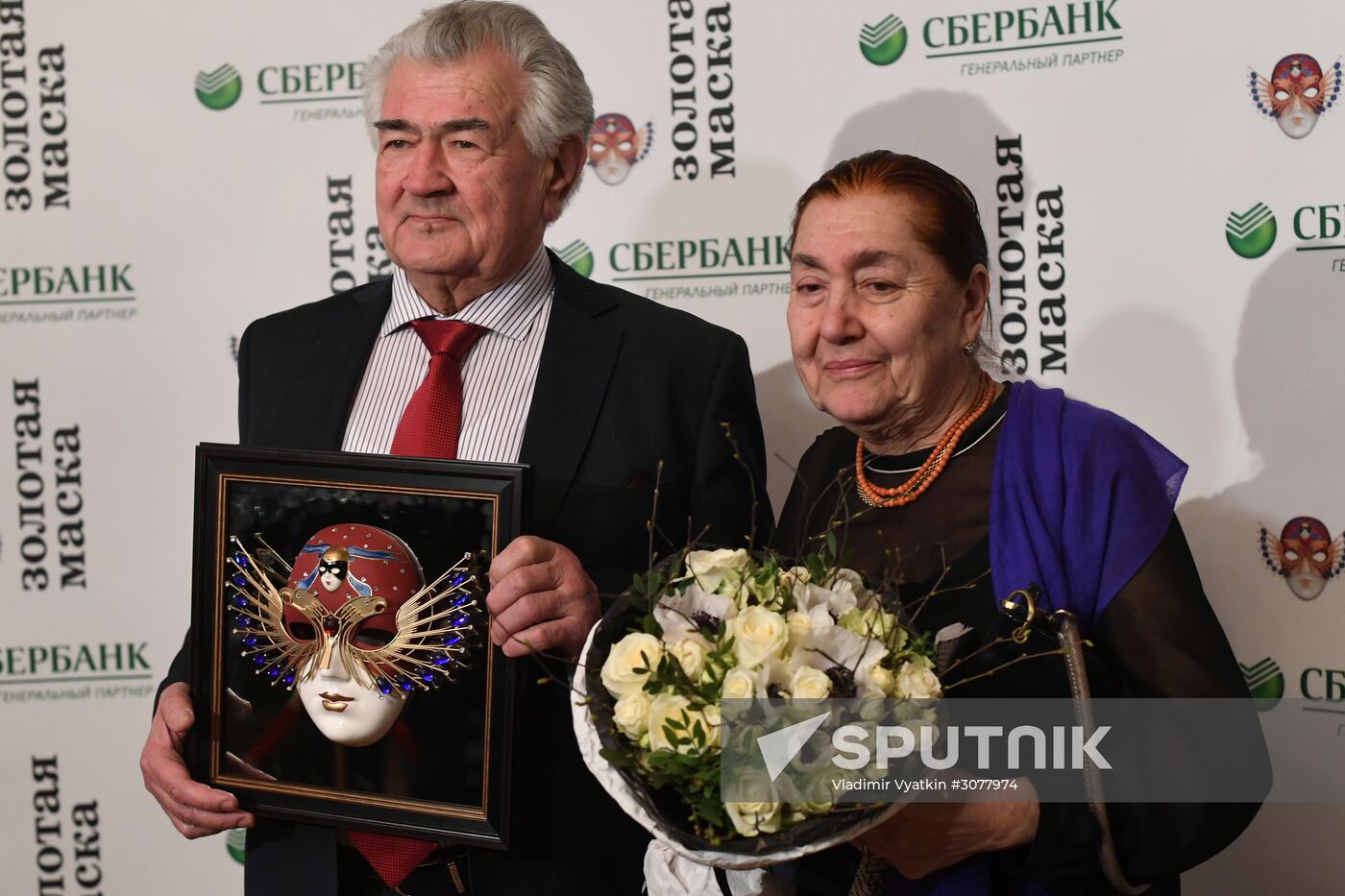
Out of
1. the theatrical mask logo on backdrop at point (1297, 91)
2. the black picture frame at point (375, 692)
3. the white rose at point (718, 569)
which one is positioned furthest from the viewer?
the theatrical mask logo on backdrop at point (1297, 91)

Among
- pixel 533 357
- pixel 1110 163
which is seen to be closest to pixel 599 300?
pixel 533 357

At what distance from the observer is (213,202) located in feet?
9.90

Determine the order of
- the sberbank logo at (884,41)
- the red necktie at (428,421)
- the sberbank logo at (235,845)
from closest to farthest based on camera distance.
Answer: the red necktie at (428,421) → the sberbank logo at (884,41) → the sberbank logo at (235,845)

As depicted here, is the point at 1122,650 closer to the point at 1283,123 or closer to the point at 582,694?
the point at 582,694

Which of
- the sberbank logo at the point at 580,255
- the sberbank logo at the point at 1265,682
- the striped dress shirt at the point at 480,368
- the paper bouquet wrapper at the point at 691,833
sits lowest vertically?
the sberbank logo at the point at 1265,682

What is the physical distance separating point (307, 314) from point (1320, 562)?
2107mm

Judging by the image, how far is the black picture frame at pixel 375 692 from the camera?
1.74 m

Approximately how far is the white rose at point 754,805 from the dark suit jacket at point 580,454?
554mm

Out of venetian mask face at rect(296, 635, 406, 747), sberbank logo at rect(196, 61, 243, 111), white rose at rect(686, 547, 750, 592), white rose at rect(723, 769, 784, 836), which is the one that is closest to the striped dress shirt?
venetian mask face at rect(296, 635, 406, 747)

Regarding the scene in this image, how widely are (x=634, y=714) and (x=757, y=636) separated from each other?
0.51 feet

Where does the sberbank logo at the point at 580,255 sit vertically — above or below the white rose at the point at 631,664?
above

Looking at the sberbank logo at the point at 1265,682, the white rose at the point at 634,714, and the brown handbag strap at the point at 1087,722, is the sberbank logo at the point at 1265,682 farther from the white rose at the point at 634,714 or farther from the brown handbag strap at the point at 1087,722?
the white rose at the point at 634,714

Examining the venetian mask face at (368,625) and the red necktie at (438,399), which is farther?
the red necktie at (438,399)

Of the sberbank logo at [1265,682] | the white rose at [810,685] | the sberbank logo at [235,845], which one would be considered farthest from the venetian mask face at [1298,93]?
the sberbank logo at [235,845]
